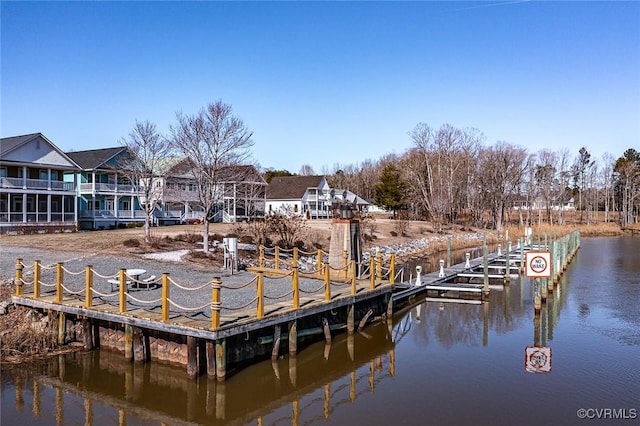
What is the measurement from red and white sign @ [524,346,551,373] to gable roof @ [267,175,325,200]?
57.6 metres

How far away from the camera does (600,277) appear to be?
30.8 meters

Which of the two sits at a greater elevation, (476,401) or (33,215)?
(33,215)

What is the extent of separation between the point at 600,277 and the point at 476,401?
75.9 ft

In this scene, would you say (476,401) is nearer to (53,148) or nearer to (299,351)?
(299,351)

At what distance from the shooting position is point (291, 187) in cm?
7531

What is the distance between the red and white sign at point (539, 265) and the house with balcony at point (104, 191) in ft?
119

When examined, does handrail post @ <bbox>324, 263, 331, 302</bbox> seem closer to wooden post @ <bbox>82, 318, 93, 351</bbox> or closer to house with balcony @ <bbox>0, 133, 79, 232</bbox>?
wooden post @ <bbox>82, 318, 93, 351</bbox>

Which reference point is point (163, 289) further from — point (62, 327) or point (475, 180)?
point (475, 180)

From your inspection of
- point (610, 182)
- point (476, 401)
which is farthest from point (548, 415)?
point (610, 182)

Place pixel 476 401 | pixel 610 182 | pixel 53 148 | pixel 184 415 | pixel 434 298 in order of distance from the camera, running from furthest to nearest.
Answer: pixel 610 182 < pixel 53 148 < pixel 434 298 < pixel 476 401 < pixel 184 415

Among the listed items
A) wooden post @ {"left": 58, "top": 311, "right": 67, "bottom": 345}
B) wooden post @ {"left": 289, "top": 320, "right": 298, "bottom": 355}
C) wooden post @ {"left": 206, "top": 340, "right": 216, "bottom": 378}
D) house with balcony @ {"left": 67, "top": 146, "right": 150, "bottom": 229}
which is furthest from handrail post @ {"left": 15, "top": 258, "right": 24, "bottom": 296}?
house with balcony @ {"left": 67, "top": 146, "right": 150, "bottom": 229}

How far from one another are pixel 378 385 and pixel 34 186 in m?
36.7

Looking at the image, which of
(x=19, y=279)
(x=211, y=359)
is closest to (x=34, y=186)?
(x=19, y=279)

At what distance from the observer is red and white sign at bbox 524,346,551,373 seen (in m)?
14.1
